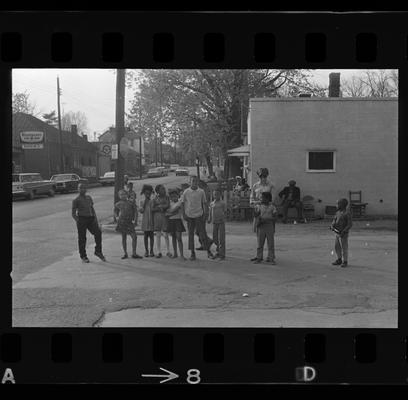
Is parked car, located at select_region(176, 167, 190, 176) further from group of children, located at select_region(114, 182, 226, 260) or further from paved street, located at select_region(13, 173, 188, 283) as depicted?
group of children, located at select_region(114, 182, 226, 260)

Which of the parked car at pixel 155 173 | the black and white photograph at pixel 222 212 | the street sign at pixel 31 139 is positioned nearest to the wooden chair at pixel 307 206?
the black and white photograph at pixel 222 212

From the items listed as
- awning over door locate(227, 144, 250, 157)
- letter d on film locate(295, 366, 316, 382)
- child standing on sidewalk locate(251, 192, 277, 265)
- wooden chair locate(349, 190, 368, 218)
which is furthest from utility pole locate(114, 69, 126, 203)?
letter d on film locate(295, 366, 316, 382)

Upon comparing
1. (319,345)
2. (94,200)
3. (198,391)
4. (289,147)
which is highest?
(289,147)

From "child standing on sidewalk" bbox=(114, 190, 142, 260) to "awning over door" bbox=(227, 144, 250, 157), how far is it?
189 centimetres

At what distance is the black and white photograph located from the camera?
5980mm

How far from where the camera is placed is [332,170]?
6.41 metres

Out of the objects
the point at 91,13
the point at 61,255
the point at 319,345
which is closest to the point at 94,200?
the point at 61,255

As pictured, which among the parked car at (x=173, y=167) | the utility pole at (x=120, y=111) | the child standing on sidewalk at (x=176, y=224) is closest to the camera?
the utility pole at (x=120, y=111)

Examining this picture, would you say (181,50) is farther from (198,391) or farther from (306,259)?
(306,259)

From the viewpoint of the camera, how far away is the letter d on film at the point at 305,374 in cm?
414

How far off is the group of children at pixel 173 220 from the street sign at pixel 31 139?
155cm

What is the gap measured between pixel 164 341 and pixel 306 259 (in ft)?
14.9

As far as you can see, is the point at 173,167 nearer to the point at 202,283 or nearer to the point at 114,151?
the point at 202,283

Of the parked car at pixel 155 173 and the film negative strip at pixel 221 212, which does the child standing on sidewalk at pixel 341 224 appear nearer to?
the film negative strip at pixel 221 212
